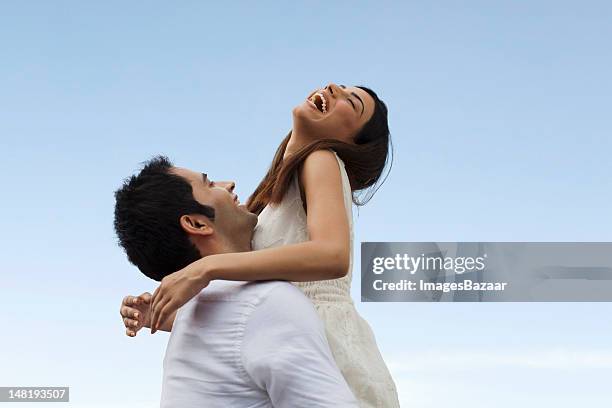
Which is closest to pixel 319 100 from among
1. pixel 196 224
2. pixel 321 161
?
A: pixel 321 161

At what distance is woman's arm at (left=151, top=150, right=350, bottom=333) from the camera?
256 cm

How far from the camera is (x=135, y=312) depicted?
10.4ft

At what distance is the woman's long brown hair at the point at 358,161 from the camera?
383 centimetres

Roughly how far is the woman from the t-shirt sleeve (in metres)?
0.30

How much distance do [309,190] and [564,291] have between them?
7487mm

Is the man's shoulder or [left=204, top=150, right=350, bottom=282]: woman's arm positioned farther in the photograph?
[left=204, top=150, right=350, bottom=282]: woman's arm

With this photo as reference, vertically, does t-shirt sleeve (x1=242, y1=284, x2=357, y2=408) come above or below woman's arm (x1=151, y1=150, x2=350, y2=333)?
below

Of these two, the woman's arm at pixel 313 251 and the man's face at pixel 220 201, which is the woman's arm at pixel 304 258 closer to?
the woman's arm at pixel 313 251

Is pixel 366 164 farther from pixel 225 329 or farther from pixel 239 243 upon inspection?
pixel 225 329

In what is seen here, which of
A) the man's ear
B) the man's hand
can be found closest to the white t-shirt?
the man's ear

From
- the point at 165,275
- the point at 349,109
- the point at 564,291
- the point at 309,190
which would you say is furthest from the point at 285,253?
the point at 564,291

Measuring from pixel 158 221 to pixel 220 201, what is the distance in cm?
24

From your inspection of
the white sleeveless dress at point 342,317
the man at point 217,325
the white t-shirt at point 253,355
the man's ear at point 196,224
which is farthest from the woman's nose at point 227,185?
the white t-shirt at point 253,355

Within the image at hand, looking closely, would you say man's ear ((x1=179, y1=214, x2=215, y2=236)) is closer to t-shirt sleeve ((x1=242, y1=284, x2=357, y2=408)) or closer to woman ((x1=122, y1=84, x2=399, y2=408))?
woman ((x1=122, y1=84, x2=399, y2=408))
